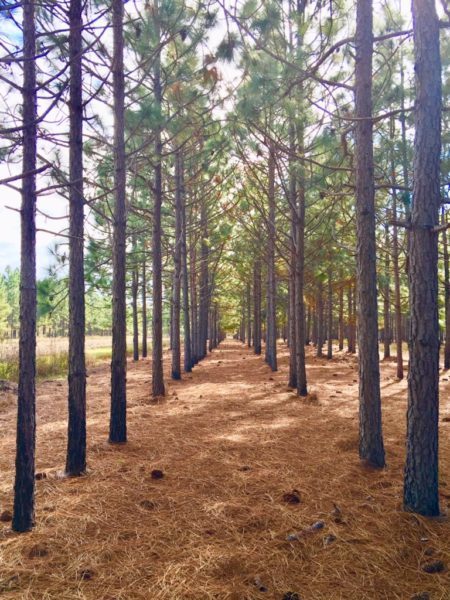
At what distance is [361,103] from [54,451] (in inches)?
215

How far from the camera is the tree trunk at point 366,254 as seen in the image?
4.85m

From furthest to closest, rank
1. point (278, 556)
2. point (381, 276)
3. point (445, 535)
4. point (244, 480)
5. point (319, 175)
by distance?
1. point (381, 276)
2. point (319, 175)
3. point (244, 480)
4. point (445, 535)
5. point (278, 556)

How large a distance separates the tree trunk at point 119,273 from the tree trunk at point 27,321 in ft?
7.68

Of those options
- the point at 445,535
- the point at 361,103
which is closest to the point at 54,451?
the point at 445,535

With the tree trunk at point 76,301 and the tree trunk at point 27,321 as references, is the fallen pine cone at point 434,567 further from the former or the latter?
the tree trunk at point 76,301

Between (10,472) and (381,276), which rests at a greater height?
(381,276)

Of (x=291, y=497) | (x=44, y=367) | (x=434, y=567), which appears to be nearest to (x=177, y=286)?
(x=44, y=367)

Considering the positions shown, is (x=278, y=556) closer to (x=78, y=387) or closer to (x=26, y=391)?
(x=26, y=391)

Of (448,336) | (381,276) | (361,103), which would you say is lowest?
(448,336)

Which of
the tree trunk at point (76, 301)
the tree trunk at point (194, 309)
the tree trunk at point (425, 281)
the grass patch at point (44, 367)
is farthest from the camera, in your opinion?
the tree trunk at point (194, 309)

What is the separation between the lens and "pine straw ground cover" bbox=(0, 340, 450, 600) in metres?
2.60

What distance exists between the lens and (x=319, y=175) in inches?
306

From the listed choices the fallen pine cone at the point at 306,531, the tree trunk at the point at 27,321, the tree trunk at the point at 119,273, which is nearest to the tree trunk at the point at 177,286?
the tree trunk at the point at 119,273

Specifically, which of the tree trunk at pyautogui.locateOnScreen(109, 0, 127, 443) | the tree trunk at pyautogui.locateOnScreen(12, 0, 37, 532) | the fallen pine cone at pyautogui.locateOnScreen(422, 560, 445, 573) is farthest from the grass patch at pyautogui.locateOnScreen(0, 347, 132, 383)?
the fallen pine cone at pyautogui.locateOnScreen(422, 560, 445, 573)
